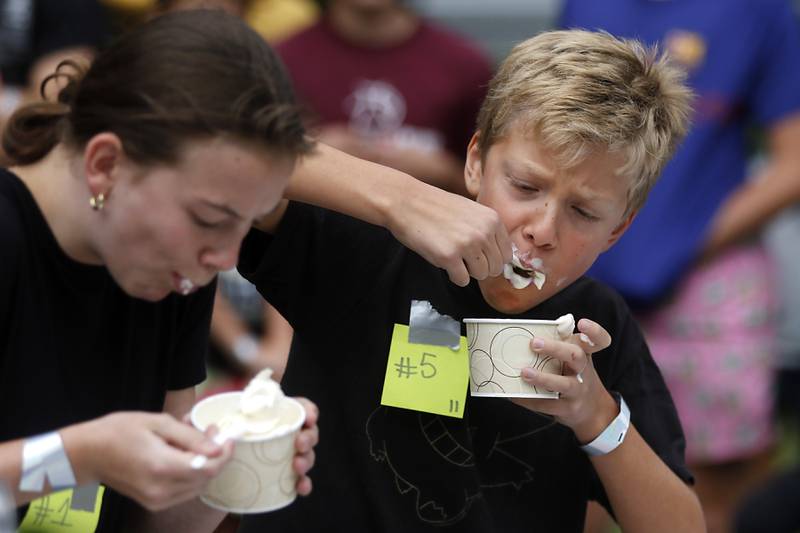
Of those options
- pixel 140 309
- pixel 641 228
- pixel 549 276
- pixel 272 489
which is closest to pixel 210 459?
pixel 272 489

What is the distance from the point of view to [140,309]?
6.42 feet

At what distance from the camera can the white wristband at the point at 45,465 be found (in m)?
1.55

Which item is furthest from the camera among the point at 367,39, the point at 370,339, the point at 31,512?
the point at 367,39

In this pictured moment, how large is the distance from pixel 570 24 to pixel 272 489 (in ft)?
8.65

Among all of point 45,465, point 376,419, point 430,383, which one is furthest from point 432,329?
point 45,465

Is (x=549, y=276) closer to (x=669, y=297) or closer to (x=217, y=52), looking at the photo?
(x=217, y=52)

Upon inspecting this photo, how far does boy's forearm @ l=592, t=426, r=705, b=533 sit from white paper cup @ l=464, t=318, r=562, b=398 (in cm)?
26

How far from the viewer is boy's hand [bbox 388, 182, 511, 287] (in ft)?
6.17

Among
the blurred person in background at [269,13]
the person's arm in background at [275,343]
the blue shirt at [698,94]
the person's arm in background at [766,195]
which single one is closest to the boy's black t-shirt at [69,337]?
the blue shirt at [698,94]

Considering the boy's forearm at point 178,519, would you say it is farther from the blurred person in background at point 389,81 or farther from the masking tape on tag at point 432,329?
the blurred person in background at point 389,81

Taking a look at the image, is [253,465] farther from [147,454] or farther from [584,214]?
[584,214]

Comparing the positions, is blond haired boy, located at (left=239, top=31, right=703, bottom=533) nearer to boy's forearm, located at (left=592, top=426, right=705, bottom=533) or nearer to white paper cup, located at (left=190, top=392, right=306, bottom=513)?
boy's forearm, located at (left=592, top=426, right=705, bottom=533)

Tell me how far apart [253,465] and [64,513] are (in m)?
0.41

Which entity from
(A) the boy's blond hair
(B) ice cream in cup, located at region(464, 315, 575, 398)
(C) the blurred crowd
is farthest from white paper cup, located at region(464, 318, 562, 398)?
(C) the blurred crowd
